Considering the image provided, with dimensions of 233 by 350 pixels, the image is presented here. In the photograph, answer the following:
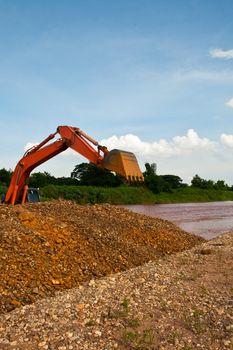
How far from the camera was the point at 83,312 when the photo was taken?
5.78 metres

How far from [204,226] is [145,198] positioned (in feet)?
86.3

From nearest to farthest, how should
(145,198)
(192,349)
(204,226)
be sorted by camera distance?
(192,349) < (204,226) < (145,198)

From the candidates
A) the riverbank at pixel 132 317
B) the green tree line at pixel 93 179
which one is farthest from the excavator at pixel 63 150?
the green tree line at pixel 93 179

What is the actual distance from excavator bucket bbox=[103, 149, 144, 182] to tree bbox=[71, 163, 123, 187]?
122 feet

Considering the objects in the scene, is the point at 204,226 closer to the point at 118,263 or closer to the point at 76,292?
the point at 118,263

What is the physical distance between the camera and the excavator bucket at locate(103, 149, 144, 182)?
10430 mm

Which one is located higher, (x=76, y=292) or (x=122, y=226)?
(x=122, y=226)

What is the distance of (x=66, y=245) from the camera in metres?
8.77

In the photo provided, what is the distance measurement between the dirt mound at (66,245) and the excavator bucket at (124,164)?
4.56 feet

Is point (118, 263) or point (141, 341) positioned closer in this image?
point (141, 341)

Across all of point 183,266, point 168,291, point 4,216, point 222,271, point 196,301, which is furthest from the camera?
point 4,216

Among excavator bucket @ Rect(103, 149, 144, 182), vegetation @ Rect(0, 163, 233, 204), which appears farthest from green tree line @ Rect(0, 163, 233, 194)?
excavator bucket @ Rect(103, 149, 144, 182)

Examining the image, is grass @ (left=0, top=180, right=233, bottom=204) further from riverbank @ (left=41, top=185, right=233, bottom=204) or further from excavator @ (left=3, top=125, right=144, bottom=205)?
excavator @ (left=3, top=125, right=144, bottom=205)

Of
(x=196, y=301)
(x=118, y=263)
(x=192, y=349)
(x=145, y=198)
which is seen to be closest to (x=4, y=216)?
(x=118, y=263)
